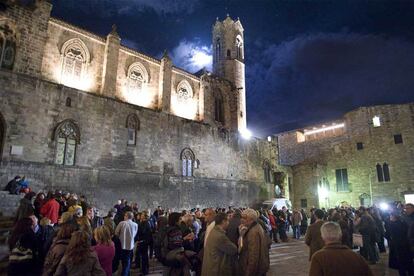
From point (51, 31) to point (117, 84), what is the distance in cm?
532

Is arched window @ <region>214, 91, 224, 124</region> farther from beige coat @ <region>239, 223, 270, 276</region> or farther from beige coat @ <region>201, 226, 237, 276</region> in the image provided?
beige coat @ <region>201, 226, 237, 276</region>

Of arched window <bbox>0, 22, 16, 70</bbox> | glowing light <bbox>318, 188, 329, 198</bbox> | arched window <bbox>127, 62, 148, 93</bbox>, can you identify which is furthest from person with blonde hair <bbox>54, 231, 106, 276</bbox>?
glowing light <bbox>318, 188, 329, 198</bbox>

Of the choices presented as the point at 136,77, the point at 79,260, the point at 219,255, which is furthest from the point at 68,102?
the point at 219,255

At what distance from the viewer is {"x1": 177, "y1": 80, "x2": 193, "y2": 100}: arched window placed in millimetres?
24719

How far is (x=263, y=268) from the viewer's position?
4367mm

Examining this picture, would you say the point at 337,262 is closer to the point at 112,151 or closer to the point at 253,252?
the point at 253,252

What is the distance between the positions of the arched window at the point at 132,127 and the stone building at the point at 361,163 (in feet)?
63.2

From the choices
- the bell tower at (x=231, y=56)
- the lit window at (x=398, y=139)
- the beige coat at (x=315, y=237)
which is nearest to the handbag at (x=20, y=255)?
the beige coat at (x=315, y=237)

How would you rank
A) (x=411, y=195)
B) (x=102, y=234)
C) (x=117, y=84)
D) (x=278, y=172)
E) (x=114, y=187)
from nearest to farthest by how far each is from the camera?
(x=102, y=234) < (x=114, y=187) < (x=117, y=84) < (x=411, y=195) < (x=278, y=172)

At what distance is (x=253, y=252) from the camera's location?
4.38 metres

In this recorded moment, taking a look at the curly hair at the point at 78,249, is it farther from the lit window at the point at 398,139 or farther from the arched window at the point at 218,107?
the lit window at the point at 398,139

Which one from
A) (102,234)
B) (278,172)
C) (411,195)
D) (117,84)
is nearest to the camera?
(102,234)

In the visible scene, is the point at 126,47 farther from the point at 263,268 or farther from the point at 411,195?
the point at 411,195

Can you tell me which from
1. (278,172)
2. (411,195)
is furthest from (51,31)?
(411,195)
